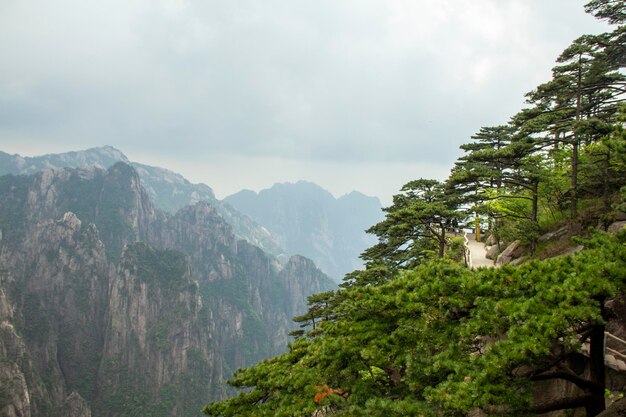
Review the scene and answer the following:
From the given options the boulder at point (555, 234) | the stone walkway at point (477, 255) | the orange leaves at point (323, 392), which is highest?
the boulder at point (555, 234)

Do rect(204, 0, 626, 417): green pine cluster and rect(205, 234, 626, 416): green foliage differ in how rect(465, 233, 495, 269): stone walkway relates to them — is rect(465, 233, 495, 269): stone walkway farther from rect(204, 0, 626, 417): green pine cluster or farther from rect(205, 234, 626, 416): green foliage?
rect(205, 234, 626, 416): green foliage

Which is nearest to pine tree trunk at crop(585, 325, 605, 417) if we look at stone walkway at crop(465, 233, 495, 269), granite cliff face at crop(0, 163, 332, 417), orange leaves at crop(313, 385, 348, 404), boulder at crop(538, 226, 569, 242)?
orange leaves at crop(313, 385, 348, 404)

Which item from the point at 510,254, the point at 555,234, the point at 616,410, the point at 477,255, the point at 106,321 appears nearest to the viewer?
the point at 616,410

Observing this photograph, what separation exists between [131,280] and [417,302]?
178 metres

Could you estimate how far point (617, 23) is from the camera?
72.3ft

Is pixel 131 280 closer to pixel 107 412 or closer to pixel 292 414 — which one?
pixel 107 412

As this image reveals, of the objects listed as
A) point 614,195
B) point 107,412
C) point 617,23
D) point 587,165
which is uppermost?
point 617,23

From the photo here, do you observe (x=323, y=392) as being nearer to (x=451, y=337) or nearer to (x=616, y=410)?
(x=451, y=337)

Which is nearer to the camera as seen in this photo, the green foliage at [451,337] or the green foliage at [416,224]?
the green foliage at [451,337]

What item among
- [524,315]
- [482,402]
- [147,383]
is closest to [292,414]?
[482,402]

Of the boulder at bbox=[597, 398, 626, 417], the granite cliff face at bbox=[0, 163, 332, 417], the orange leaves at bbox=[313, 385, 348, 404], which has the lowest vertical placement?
the granite cliff face at bbox=[0, 163, 332, 417]

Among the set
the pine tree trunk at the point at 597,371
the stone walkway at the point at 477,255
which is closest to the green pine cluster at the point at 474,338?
the pine tree trunk at the point at 597,371

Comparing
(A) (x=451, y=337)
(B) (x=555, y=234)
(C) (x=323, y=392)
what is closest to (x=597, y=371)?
(A) (x=451, y=337)

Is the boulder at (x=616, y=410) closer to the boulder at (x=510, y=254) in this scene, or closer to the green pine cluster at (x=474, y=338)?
the green pine cluster at (x=474, y=338)
